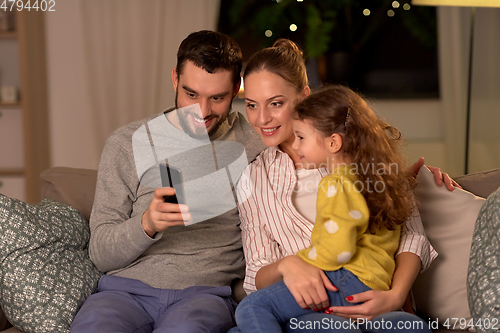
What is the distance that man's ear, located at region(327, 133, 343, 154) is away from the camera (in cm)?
110

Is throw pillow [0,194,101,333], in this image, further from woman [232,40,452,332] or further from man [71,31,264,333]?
woman [232,40,452,332]

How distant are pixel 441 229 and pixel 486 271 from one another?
33 centimetres

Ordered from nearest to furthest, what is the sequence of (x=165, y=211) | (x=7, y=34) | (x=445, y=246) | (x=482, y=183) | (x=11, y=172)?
(x=165, y=211) → (x=445, y=246) → (x=482, y=183) → (x=7, y=34) → (x=11, y=172)

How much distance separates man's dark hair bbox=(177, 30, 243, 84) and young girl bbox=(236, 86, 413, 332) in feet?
0.99

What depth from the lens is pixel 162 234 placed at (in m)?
1.21

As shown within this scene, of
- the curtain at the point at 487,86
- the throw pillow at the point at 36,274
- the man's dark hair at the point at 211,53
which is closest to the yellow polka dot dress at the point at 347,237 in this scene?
the man's dark hair at the point at 211,53

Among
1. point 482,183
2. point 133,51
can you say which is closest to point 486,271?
point 482,183

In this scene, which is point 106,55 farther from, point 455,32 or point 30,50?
point 455,32

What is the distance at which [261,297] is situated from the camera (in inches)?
41.0

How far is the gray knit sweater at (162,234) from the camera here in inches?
48.7

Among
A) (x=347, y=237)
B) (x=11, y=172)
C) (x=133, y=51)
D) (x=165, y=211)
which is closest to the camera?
(x=347, y=237)

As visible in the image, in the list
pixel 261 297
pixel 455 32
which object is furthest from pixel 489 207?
pixel 455 32

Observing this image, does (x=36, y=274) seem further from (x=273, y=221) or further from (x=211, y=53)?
(x=211, y=53)

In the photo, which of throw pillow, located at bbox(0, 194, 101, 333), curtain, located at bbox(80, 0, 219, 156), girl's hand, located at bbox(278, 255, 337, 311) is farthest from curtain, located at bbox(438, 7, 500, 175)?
throw pillow, located at bbox(0, 194, 101, 333)
